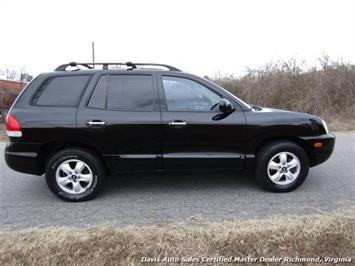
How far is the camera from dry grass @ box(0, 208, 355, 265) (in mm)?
2770

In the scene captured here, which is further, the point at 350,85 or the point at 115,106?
the point at 350,85

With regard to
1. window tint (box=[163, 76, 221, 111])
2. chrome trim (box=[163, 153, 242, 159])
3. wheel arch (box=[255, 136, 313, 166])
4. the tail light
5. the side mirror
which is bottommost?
chrome trim (box=[163, 153, 242, 159])

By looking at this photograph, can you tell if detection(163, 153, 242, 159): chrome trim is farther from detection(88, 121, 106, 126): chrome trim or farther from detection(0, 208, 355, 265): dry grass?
detection(0, 208, 355, 265): dry grass

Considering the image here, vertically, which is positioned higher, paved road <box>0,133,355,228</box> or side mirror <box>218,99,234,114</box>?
side mirror <box>218,99,234,114</box>

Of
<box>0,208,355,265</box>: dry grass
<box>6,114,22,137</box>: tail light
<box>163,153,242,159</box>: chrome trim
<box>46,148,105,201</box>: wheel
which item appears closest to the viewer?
<box>0,208,355,265</box>: dry grass

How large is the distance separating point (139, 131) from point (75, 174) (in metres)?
0.99

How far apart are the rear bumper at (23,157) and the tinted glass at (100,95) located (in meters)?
0.91

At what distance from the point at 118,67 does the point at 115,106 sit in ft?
2.18

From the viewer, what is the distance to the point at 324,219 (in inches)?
132

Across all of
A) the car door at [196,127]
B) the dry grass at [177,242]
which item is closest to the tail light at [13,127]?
the dry grass at [177,242]

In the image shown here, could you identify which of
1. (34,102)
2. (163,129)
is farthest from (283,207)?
(34,102)

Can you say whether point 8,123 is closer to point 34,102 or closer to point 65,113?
point 34,102

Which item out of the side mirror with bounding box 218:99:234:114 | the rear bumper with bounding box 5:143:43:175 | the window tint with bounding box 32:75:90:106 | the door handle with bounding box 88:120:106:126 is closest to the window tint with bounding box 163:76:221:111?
the side mirror with bounding box 218:99:234:114

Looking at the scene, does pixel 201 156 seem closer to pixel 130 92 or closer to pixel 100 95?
pixel 130 92
